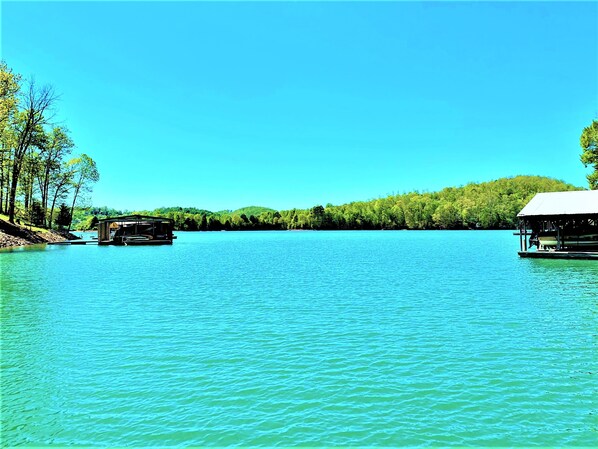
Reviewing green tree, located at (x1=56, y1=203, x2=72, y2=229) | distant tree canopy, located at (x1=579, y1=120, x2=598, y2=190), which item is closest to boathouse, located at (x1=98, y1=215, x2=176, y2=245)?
green tree, located at (x1=56, y1=203, x2=72, y2=229)

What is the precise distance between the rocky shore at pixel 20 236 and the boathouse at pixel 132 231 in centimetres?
632

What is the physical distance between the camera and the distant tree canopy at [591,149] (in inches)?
2036

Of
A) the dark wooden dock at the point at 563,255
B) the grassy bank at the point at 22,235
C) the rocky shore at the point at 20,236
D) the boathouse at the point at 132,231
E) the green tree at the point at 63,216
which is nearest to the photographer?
the dark wooden dock at the point at 563,255

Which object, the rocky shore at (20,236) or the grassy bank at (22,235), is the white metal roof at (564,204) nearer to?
the rocky shore at (20,236)

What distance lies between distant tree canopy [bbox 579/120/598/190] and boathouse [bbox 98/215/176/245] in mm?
57308

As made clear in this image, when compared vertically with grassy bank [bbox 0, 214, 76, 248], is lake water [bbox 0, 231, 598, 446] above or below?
below

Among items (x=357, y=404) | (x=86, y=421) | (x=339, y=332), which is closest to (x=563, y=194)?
(x=339, y=332)

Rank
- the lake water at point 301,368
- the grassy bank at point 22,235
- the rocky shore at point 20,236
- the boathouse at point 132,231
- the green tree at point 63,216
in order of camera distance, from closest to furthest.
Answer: the lake water at point 301,368, the rocky shore at point 20,236, the grassy bank at point 22,235, the boathouse at point 132,231, the green tree at point 63,216

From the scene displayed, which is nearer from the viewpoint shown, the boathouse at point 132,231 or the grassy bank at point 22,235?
the grassy bank at point 22,235

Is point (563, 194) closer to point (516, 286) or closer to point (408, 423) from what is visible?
point (516, 286)

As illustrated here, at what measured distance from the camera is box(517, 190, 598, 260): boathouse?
3609 centimetres

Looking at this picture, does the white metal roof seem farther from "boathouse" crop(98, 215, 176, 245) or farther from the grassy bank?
the grassy bank

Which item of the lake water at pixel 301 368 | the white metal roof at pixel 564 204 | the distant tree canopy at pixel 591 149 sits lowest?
the lake water at pixel 301 368

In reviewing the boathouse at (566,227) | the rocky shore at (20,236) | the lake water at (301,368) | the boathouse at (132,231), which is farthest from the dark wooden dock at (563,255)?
the rocky shore at (20,236)
